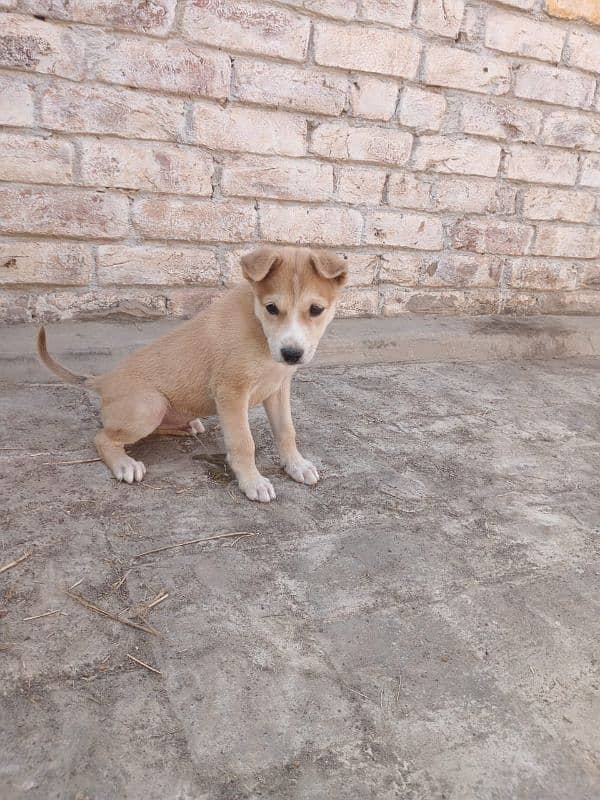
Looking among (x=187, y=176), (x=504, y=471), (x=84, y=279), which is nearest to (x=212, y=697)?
(x=504, y=471)

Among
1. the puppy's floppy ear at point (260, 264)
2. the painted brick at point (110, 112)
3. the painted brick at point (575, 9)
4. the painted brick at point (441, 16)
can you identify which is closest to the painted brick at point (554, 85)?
the painted brick at point (575, 9)

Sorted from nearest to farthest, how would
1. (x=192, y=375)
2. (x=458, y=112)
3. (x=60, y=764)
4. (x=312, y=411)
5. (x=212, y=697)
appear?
Answer: (x=60, y=764) < (x=212, y=697) < (x=192, y=375) < (x=312, y=411) < (x=458, y=112)

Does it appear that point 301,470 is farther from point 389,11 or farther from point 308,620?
point 389,11

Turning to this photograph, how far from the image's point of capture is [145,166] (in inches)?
170

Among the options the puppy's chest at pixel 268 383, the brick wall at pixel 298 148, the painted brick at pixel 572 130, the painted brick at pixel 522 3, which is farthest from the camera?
the painted brick at pixel 572 130

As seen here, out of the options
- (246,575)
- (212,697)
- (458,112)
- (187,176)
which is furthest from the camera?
(458,112)

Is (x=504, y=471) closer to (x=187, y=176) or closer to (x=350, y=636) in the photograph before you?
(x=350, y=636)

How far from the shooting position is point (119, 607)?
2.22 m

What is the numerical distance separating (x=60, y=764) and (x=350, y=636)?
95cm

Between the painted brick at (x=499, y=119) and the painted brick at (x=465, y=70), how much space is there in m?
0.10

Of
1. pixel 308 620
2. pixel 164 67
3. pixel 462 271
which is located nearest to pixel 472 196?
pixel 462 271

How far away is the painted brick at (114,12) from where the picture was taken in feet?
12.5

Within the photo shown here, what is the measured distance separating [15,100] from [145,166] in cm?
81

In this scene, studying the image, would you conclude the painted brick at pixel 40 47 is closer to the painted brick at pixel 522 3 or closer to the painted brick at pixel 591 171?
the painted brick at pixel 522 3
